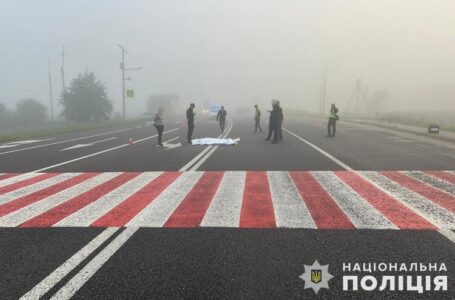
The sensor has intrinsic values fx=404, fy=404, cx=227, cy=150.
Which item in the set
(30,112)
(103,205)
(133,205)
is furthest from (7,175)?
(30,112)

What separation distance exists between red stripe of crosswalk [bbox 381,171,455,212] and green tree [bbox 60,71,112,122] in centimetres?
5449

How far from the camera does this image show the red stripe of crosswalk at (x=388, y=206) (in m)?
5.16

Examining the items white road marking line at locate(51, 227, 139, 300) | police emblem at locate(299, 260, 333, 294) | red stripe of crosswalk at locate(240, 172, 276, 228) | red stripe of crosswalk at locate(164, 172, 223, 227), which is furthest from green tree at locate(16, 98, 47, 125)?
police emblem at locate(299, 260, 333, 294)

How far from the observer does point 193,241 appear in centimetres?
458

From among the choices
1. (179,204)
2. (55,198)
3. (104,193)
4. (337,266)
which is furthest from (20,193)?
(337,266)

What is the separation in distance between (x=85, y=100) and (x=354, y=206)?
57019 millimetres

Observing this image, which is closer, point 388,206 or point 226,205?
point 388,206

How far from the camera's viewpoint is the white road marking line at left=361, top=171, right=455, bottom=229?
529 cm

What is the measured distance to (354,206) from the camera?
6125mm

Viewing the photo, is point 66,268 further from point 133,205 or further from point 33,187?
point 33,187

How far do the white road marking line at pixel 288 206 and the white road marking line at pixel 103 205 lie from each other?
2.53m

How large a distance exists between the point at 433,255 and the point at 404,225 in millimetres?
1025

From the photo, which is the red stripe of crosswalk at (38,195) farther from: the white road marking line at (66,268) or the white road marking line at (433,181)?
the white road marking line at (433,181)

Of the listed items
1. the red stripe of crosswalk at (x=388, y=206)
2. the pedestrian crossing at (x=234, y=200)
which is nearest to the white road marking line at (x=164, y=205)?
the pedestrian crossing at (x=234, y=200)
